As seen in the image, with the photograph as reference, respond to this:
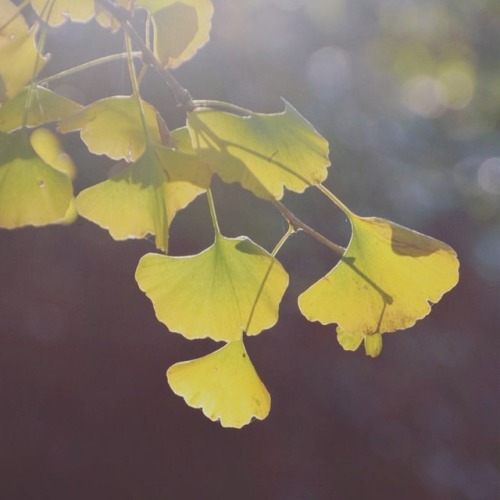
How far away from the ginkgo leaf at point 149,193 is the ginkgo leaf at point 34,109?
60 mm

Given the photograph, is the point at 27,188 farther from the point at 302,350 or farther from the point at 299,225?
the point at 302,350

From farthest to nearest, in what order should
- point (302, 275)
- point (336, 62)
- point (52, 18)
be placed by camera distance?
point (336, 62), point (302, 275), point (52, 18)

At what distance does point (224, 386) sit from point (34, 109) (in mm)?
208

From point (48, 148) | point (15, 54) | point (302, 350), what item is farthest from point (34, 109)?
point (302, 350)

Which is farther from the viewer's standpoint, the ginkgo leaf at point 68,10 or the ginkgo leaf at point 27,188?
the ginkgo leaf at point 68,10

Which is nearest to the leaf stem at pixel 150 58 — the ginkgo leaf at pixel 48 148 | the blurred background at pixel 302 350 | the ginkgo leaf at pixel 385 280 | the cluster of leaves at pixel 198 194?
the cluster of leaves at pixel 198 194

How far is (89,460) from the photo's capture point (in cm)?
287

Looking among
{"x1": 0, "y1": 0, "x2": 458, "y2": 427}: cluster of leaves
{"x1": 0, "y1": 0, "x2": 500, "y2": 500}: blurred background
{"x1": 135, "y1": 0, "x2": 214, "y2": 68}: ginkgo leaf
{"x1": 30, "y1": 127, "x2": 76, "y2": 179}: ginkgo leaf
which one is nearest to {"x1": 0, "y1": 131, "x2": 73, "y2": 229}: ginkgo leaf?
{"x1": 0, "y1": 0, "x2": 458, "y2": 427}: cluster of leaves

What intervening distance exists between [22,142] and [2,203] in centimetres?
4

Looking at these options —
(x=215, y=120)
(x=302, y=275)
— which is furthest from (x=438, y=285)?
(x=302, y=275)

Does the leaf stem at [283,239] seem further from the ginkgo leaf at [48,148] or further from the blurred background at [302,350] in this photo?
the blurred background at [302,350]

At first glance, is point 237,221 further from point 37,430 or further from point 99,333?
point 37,430

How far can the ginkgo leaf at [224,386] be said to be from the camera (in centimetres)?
54

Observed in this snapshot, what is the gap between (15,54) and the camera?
500 mm
